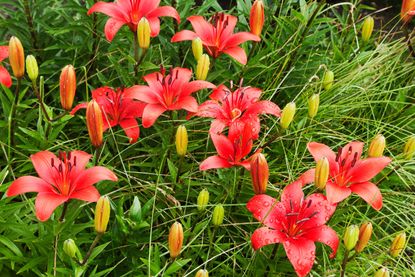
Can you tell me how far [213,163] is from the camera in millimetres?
1330

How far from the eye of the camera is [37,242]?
1.30 meters

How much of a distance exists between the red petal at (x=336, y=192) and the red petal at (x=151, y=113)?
0.37m

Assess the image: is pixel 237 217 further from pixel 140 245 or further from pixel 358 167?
pixel 358 167

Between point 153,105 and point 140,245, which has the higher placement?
point 153,105

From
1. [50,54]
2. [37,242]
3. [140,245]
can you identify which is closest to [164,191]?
[140,245]

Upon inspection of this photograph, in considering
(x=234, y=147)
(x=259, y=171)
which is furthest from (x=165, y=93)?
(x=259, y=171)

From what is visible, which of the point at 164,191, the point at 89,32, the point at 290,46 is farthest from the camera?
the point at 290,46

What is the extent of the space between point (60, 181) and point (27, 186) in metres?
0.06

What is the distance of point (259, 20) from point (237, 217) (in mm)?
468

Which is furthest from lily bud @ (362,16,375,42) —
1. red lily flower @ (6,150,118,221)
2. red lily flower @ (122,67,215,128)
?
red lily flower @ (6,150,118,221)

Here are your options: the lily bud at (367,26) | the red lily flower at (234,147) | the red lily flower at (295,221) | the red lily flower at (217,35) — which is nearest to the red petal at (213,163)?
the red lily flower at (234,147)

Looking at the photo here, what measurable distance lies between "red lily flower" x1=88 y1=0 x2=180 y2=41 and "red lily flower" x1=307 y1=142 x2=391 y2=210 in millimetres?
474

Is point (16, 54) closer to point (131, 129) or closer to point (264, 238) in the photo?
point (131, 129)

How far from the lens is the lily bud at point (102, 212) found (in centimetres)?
114
